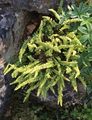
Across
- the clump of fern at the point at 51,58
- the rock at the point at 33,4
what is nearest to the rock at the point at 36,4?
the rock at the point at 33,4

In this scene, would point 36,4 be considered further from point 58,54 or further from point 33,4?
point 58,54

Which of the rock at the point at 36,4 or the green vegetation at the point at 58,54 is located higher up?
the rock at the point at 36,4

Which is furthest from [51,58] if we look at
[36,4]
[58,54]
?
[36,4]

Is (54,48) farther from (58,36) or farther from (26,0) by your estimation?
(26,0)

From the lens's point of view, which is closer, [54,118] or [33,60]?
[33,60]

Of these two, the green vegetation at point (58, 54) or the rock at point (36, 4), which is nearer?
the green vegetation at point (58, 54)

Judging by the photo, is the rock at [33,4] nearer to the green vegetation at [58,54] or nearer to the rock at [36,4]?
the rock at [36,4]

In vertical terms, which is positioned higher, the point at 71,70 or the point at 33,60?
the point at 33,60

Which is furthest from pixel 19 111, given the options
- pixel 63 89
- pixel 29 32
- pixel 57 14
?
pixel 57 14

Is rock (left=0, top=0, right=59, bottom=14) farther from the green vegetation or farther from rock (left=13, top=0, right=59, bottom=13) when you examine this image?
the green vegetation
